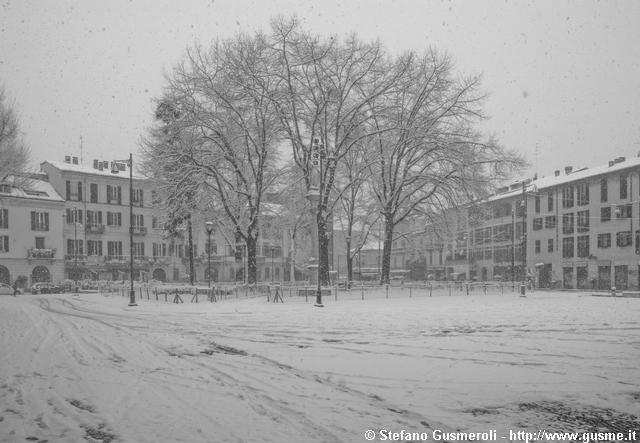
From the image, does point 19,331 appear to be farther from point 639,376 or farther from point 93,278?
point 93,278

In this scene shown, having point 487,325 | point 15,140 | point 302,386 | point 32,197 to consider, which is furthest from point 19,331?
point 32,197

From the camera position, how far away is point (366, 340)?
49.2 ft

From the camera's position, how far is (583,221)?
63.2 m

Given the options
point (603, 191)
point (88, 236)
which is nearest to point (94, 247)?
point (88, 236)

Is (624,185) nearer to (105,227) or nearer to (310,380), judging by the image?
(310,380)

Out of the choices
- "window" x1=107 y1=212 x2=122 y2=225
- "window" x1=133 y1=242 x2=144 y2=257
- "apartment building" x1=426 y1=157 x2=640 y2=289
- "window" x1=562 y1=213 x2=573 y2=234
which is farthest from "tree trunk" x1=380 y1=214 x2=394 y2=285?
"window" x1=107 y1=212 x2=122 y2=225

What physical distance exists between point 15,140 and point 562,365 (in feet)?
106

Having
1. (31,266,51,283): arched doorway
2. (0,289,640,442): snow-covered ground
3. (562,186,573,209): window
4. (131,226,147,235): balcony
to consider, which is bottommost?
(31,266,51,283): arched doorway

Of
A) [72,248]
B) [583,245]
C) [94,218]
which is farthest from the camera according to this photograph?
[94,218]

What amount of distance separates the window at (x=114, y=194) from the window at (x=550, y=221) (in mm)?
52909

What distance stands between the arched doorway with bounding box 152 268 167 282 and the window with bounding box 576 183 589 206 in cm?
5119

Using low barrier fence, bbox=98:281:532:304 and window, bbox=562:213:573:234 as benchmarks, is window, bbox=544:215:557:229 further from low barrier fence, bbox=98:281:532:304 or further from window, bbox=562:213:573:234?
low barrier fence, bbox=98:281:532:304

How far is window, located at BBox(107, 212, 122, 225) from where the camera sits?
69500 mm

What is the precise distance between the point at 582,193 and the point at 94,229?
185 feet
